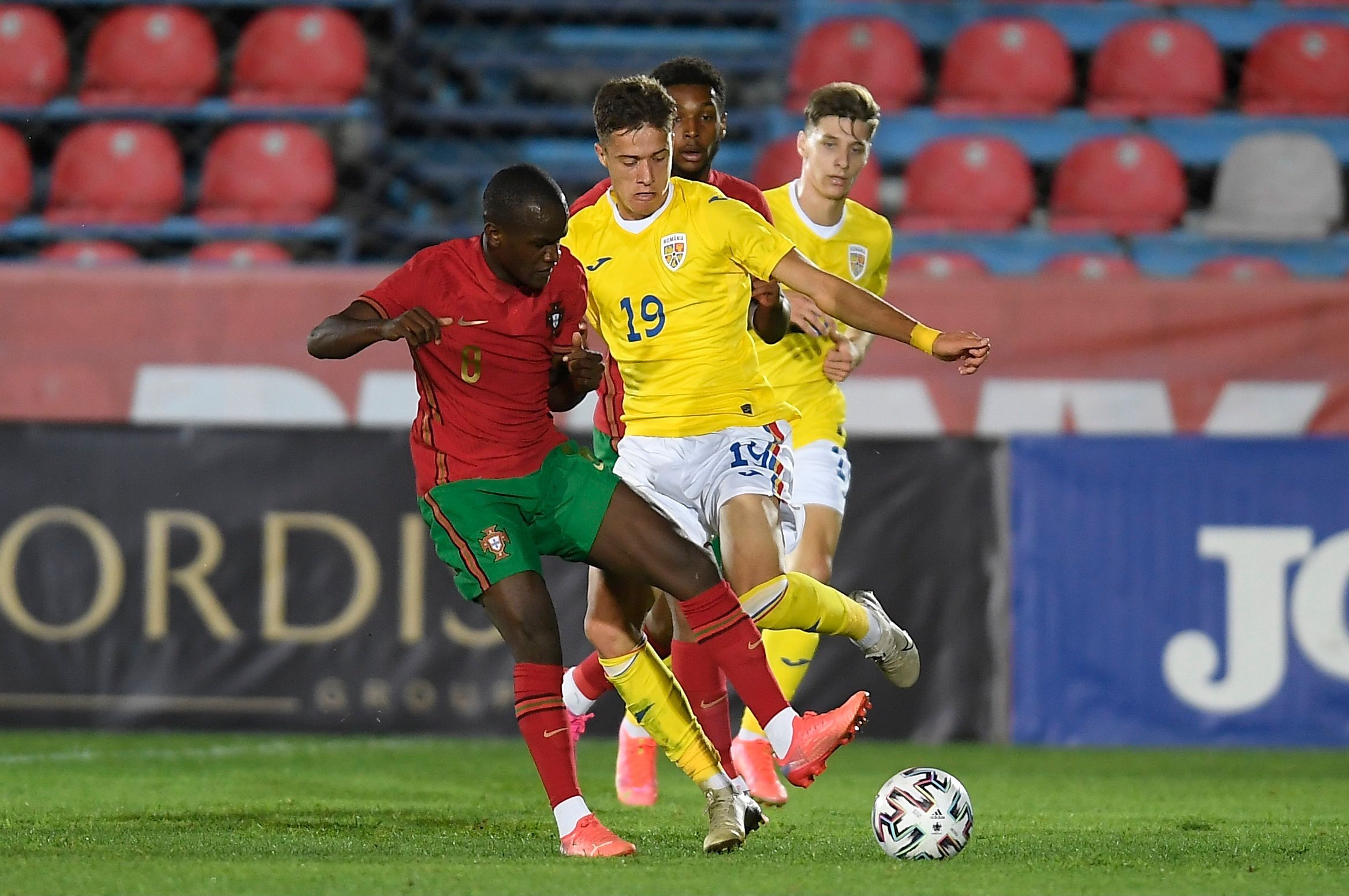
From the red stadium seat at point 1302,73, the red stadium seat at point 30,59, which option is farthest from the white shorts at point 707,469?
the red stadium seat at point 30,59

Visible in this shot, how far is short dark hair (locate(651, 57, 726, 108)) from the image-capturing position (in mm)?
6012

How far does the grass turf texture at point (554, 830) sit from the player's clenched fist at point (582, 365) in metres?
1.22

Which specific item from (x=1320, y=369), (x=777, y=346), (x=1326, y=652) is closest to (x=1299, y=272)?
(x=1320, y=369)

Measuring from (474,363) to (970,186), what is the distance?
6492mm

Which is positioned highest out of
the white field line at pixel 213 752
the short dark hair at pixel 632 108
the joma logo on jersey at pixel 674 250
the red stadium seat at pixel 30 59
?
the red stadium seat at pixel 30 59

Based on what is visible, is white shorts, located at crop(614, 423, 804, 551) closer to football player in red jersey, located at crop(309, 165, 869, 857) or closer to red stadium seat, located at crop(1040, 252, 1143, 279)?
football player in red jersey, located at crop(309, 165, 869, 857)

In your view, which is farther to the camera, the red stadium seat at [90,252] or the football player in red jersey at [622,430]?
the red stadium seat at [90,252]

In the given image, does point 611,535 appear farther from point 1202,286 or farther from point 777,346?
point 1202,286

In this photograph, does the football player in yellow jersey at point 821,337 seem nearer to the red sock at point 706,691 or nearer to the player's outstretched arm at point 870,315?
the red sock at point 706,691

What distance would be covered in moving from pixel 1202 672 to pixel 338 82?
6306mm

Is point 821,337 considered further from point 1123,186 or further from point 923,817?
point 1123,186

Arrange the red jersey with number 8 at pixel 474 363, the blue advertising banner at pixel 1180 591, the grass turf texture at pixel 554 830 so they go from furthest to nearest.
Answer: the blue advertising banner at pixel 1180 591
the red jersey with number 8 at pixel 474 363
the grass turf texture at pixel 554 830

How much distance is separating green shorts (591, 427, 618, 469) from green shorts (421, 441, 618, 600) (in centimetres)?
77

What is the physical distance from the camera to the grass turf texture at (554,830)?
4.29 meters
